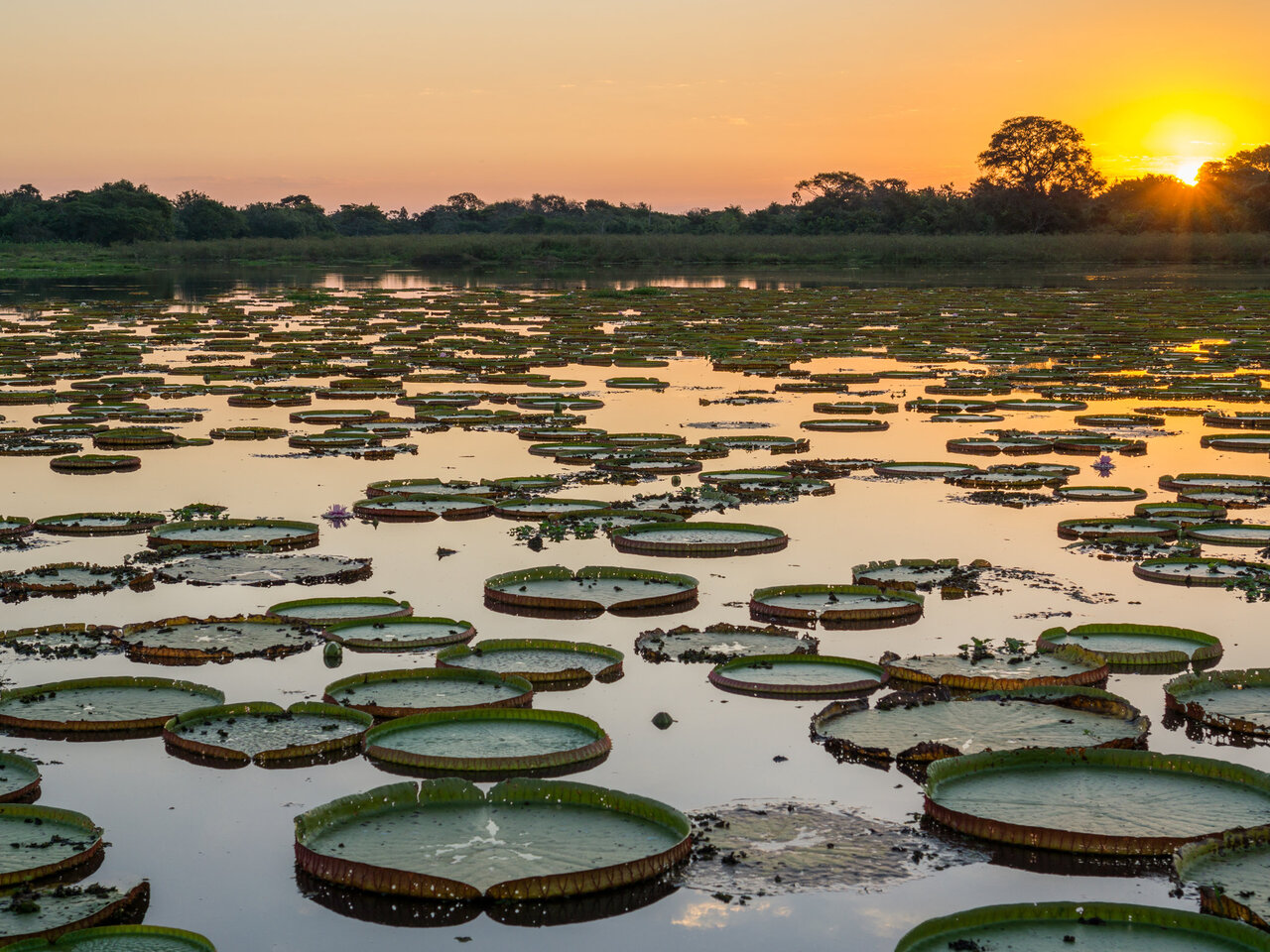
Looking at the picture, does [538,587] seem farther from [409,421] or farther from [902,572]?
[409,421]

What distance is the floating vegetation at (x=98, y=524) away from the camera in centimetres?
966

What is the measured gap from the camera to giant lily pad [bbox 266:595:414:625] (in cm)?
729

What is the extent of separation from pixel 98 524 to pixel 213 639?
3405mm

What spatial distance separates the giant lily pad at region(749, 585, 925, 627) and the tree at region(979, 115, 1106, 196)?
88055mm

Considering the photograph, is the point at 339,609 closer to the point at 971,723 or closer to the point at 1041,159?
the point at 971,723

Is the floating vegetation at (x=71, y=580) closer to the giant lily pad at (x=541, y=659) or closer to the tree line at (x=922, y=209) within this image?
the giant lily pad at (x=541, y=659)

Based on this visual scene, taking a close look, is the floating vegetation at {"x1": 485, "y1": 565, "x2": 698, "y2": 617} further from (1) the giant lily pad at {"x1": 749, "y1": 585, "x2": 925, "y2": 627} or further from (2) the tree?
(2) the tree

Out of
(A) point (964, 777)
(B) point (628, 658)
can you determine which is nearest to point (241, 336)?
(B) point (628, 658)

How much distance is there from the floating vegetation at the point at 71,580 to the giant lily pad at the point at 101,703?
187cm

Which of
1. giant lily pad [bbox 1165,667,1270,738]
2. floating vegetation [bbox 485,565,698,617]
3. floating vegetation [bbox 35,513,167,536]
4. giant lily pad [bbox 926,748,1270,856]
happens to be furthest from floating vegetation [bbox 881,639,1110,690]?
floating vegetation [bbox 35,513,167,536]

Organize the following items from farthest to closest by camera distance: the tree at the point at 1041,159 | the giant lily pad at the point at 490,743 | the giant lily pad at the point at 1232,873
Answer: the tree at the point at 1041,159 < the giant lily pad at the point at 490,743 < the giant lily pad at the point at 1232,873

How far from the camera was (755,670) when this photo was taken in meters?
6.51

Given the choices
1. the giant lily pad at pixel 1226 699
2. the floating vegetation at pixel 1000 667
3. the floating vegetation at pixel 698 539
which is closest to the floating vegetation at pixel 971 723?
the floating vegetation at pixel 1000 667

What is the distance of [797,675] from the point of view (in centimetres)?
639
